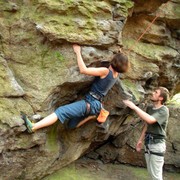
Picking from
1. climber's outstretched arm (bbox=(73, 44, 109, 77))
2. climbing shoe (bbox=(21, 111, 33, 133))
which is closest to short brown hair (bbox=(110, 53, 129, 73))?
climber's outstretched arm (bbox=(73, 44, 109, 77))

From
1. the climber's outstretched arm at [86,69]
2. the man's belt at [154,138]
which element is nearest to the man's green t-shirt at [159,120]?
the man's belt at [154,138]

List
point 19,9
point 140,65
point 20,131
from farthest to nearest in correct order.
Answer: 1. point 140,65
2. point 19,9
3. point 20,131

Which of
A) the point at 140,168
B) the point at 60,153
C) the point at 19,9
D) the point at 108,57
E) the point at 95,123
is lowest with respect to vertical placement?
the point at 140,168

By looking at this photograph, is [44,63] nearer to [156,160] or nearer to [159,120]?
[159,120]

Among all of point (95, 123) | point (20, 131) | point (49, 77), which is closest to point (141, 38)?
point (95, 123)

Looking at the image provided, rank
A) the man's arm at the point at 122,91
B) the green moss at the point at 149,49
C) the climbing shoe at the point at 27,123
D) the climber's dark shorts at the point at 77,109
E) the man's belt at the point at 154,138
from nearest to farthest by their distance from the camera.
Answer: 1. the climbing shoe at the point at 27,123
2. the climber's dark shorts at the point at 77,109
3. the man's belt at the point at 154,138
4. the man's arm at the point at 122,91
5. the green moss at the point at 149,49

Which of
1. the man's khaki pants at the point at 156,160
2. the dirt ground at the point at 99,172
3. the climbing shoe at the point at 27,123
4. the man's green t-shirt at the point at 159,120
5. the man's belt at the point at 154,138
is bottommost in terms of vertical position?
the dirt ground at the point at 99,172

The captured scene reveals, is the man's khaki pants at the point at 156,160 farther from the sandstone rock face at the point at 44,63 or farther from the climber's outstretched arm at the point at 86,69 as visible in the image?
the climber's outstretched arm at the point at 86,69

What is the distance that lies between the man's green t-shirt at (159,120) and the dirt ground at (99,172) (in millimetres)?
2402

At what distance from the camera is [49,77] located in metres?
6.32

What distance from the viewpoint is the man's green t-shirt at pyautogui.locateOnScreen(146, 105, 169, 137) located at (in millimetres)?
6855

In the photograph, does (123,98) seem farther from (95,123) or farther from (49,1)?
(49,1)

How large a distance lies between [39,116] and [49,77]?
2.70 feet

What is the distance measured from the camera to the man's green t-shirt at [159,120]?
6855mm
